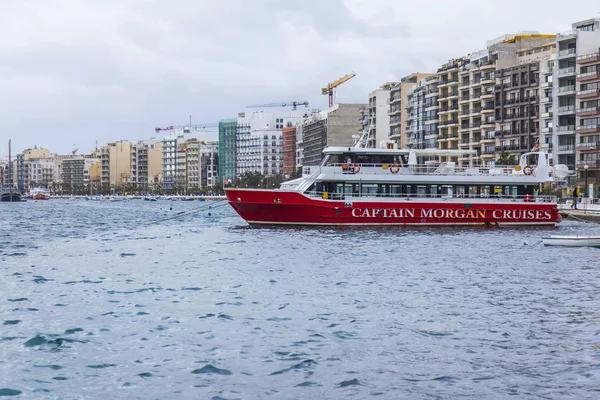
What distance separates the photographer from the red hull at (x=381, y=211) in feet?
175

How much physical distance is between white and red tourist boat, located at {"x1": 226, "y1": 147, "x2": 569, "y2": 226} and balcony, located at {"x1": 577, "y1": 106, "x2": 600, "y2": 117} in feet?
127

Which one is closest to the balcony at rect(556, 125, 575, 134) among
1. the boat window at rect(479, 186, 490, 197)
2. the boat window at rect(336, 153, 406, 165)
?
the boat window at rect(479, 186, 490, 197)

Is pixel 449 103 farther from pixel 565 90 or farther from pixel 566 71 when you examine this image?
Answer: pixel 566 71

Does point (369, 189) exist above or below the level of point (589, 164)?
below

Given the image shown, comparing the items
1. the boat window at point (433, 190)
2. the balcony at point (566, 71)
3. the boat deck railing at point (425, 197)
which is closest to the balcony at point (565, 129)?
the balcony at point (566, 71)

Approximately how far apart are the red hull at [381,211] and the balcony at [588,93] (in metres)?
39.9

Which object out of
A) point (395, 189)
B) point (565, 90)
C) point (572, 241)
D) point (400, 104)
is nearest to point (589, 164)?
point (565, 90)

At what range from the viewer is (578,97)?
314 ft

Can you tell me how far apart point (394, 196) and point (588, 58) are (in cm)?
4900

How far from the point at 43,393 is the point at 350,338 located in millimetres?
6811

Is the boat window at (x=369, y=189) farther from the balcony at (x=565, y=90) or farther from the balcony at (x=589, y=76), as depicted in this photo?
the balcony at (x=565, y=90)

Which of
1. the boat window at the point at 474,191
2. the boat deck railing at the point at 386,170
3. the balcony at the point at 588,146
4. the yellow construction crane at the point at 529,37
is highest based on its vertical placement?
the yellow construction crane at the point at 529,37

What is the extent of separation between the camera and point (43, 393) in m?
13.9

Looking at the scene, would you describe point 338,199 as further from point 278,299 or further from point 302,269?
point 278,299
